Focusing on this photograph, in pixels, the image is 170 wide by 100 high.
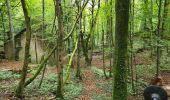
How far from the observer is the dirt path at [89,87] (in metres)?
15.6

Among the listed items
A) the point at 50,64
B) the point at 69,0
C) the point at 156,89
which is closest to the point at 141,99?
the point at 156,89

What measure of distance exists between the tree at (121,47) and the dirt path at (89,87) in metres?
5.58

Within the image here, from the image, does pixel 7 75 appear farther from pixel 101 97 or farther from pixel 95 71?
pixel 95 71

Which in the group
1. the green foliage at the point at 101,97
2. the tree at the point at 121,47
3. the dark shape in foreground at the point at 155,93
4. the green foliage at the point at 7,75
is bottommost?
the green foliage at the point at 101,97

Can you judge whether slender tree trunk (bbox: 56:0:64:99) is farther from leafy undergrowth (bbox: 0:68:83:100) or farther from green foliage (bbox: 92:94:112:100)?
green foliage (bbox: 92:94:112:100)

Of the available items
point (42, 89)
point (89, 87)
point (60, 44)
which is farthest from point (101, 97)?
point (60, 44)

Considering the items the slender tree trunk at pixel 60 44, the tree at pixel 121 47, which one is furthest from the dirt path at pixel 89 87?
the tree at pixel 121 47

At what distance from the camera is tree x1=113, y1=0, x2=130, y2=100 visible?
9.10 m

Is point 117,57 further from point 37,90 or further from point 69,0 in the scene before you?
point 69,0

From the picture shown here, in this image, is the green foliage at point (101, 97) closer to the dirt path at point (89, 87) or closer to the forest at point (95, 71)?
the forest at point (95, 71)

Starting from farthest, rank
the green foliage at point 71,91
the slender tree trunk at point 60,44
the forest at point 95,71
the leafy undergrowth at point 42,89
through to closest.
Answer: the green foliage at point 71,91 < the leafy undergrowth at point 42,89 < the slender tree trunk at point 60,44 < the forest at point 95,71

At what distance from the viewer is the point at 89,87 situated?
18.3m

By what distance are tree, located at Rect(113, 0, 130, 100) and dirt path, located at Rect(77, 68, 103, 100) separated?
558 cm

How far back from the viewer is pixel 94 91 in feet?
56.3
